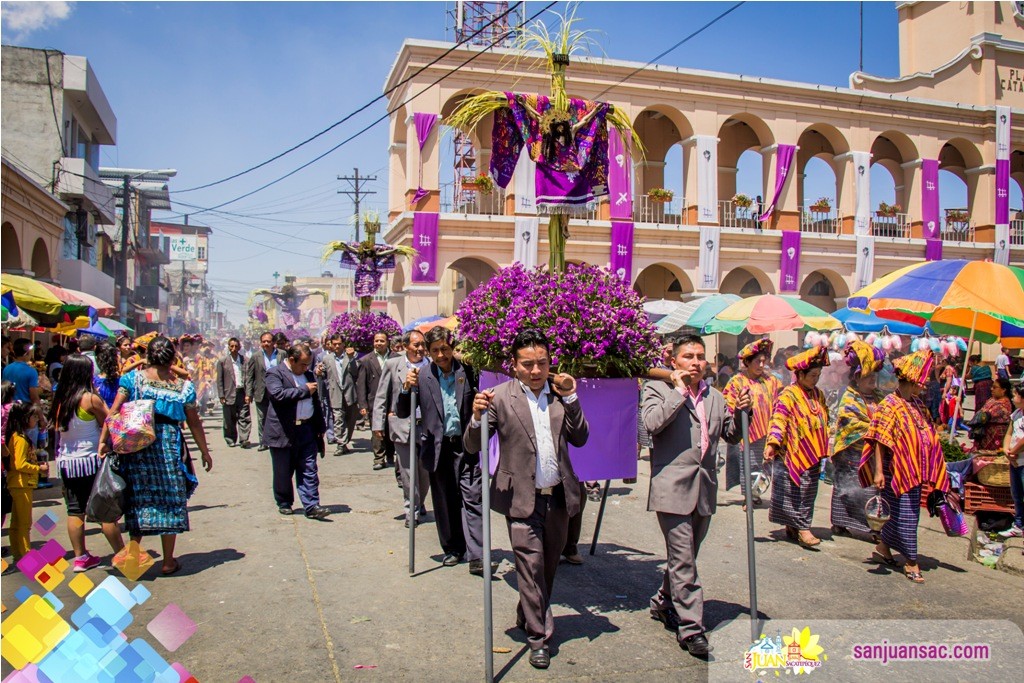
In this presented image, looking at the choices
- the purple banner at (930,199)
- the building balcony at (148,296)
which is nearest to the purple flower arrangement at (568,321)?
the purple banner at (930,199)

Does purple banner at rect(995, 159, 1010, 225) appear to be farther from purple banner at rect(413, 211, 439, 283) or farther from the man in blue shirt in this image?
the man in blue shirt

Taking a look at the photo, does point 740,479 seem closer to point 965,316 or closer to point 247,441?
point 965,316

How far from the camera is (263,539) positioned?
287 inches

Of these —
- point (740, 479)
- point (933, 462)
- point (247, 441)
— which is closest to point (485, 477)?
point (933, 462)

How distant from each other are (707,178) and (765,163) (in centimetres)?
266

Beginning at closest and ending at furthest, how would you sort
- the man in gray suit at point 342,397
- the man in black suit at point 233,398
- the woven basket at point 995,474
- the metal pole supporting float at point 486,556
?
the metal pole supporting float at point 486,556
the woven basket at point 995,474
the man in gray suit at point 342,397
the man in black suit at point 233,398

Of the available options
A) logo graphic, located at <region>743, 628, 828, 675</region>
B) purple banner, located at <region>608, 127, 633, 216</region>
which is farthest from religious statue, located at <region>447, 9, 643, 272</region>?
purple banner, located at <region>608, 127, 633, 216</region>

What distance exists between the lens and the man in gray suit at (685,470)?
183 inches

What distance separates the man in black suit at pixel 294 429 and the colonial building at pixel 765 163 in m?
14.2

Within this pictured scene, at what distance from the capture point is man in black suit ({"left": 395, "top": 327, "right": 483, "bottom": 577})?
259 inches

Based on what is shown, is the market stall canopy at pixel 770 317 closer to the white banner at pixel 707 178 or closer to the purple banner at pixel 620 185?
the purple banner at pixel 620 185

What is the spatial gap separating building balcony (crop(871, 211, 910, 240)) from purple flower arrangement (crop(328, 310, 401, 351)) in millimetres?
20269

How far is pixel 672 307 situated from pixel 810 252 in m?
10.3

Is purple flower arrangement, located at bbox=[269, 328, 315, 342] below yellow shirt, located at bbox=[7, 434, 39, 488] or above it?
above
